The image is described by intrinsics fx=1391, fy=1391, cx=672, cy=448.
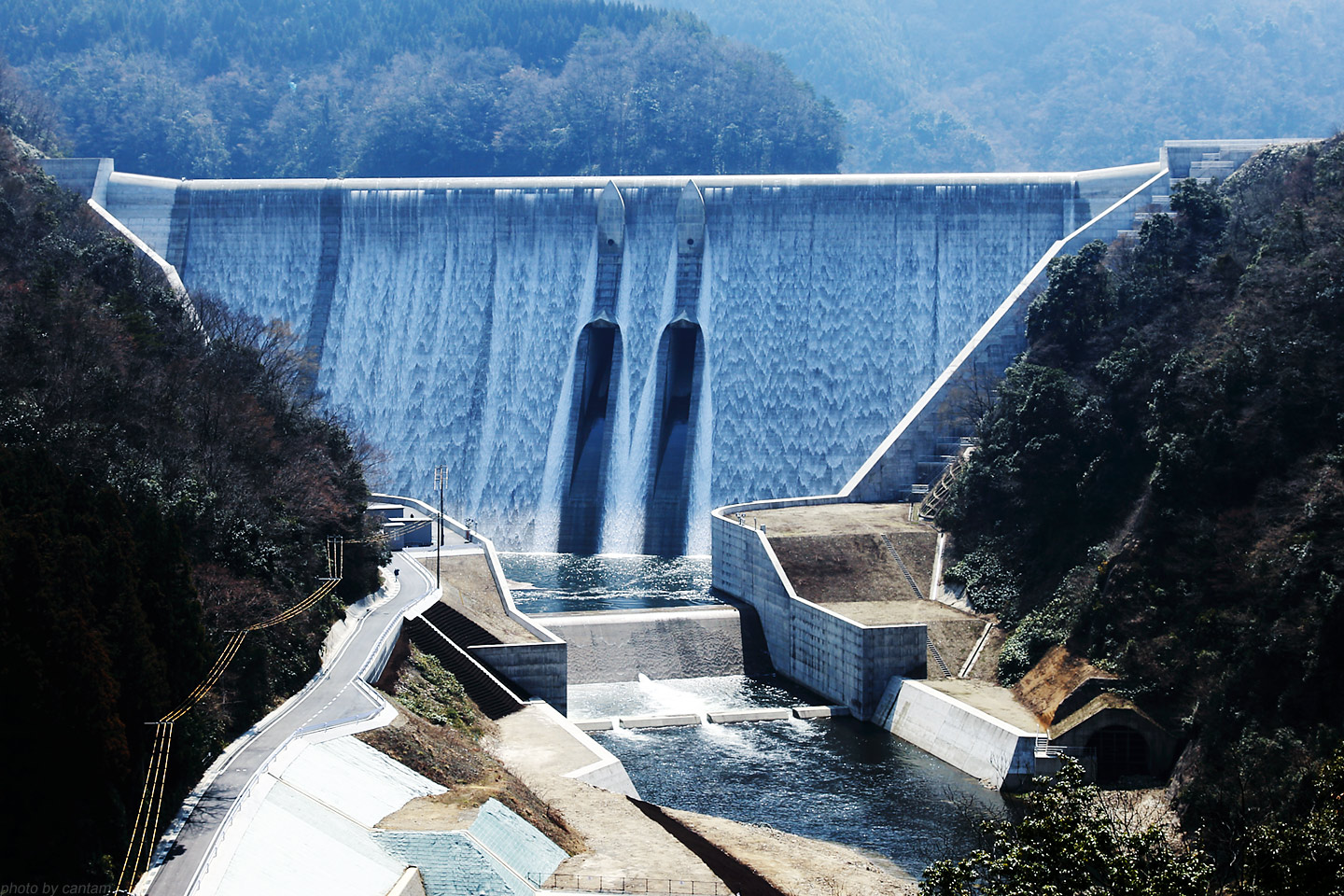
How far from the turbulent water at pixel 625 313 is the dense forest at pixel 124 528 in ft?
36.1

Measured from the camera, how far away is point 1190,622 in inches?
1252

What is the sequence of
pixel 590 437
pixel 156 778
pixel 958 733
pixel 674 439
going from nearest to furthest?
pixel 156 778, pixel 958 733, pixel 674 439, pixel 590 437

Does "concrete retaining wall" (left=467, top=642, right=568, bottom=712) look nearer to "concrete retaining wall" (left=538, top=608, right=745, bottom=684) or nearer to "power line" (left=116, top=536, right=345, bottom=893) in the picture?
"concrete retaining wall" (left=538, top=608, right=745, bottom=684)

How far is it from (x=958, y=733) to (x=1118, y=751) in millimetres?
3734

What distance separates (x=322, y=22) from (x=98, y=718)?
117760 millimetres

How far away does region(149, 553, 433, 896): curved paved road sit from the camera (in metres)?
20.0

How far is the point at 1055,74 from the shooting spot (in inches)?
6171

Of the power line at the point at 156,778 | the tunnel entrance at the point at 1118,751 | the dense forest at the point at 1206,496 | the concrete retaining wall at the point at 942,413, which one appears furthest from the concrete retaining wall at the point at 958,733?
the power line at the point at 156,778

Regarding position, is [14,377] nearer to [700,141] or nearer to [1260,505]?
[1260,505]

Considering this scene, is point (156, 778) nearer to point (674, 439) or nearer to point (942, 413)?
point (942, 413)

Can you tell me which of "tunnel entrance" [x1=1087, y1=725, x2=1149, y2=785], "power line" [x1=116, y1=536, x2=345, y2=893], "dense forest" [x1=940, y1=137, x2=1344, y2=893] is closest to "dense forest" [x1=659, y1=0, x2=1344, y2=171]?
"dense forest" [x1=940, y1=137, x2=1344, y2=893]

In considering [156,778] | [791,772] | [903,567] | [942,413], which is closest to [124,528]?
[156,778]

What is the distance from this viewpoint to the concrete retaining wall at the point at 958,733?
30.8 metres

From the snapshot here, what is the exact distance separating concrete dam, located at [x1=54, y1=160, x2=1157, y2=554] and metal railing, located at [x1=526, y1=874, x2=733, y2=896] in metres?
29.9
